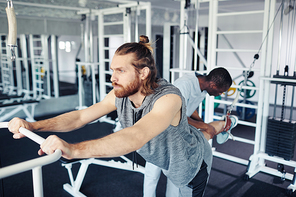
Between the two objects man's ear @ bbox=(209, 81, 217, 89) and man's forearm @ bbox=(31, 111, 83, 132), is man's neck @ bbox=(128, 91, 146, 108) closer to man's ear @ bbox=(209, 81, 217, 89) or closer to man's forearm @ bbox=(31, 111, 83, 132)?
man's forearm @ bbox=(31, 111, 83, 132)

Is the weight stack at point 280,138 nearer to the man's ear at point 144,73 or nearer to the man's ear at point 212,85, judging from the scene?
the man's ear at point 212,85

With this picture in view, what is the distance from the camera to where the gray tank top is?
1.25 m

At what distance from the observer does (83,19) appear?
4840 millimetres

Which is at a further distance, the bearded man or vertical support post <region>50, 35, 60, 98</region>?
vertical support post <region>50, 35, 60, 98</region>

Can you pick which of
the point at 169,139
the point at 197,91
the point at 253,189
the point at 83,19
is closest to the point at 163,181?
the point at 253,189

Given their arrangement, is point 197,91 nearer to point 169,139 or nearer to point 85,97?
point 169,139

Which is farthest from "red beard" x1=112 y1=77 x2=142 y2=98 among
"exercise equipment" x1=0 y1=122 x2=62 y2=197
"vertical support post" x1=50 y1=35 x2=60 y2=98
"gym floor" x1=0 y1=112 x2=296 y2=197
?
"vertical support post" x1=50 y1=35 x2=60 y2=98

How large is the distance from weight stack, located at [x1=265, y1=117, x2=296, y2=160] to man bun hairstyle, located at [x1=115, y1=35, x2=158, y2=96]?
6.73 ft

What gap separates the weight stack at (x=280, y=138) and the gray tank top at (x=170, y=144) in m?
1.68

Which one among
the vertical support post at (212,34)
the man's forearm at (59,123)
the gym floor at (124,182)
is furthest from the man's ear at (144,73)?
the vertical support post at (212,34)

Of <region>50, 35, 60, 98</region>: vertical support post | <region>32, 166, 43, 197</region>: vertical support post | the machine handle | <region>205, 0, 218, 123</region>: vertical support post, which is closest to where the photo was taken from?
the machine handle

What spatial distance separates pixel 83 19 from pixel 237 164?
3.59m

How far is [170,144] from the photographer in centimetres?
131

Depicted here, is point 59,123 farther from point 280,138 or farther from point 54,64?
point 54,64
